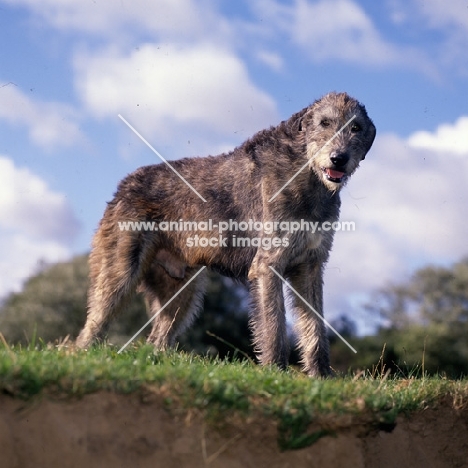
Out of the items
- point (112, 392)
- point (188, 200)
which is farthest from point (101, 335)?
point (112, 392)

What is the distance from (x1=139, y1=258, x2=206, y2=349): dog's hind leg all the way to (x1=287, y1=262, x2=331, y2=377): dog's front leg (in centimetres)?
140

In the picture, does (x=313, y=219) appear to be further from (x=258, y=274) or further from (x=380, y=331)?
(x=380, y=331)

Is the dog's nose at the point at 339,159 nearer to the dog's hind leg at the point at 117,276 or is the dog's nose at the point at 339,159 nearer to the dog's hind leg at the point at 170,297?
the dog's hind leg at the point at 170,297

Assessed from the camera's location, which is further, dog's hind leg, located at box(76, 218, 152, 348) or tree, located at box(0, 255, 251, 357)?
tree, located at box(0, 255, 251, 357)

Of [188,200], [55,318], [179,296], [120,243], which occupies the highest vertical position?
[188,200]

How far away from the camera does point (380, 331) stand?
31.7 metres

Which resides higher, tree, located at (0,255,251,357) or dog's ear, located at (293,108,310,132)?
dog's ear, located at (293,108,310,132)

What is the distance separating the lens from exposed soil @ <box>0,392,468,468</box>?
5.28m

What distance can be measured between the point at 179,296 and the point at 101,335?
1.09 m

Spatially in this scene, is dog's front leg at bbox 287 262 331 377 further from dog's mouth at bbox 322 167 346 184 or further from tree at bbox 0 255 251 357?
tree at bbox 0 255 251 357

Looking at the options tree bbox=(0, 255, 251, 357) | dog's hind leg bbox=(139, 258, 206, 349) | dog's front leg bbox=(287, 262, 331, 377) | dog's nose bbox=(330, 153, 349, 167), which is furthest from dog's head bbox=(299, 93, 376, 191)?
tree bbox=(0, 255, 251, 357)

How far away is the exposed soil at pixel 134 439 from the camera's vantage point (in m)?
5.28

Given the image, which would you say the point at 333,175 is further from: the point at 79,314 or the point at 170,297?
the point at 79,314

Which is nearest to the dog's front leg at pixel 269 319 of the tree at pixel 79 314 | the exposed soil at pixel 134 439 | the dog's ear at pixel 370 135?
the dog's ear at pixel 370 135
